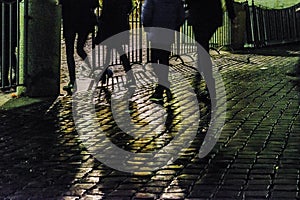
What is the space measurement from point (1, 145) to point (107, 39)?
4861mm

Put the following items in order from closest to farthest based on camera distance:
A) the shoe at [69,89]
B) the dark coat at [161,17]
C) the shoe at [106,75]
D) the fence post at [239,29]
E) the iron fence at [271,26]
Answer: the dark coat at [161,17]
the shoe at [69,89]
the shoe at [106,75]
the fence post at [239,29]
the iron fence at [271,26]

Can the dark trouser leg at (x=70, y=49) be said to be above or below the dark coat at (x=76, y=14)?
below

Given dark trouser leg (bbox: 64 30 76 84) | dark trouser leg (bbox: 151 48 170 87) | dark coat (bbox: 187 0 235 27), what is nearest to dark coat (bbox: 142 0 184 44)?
dark trouser leg (bbox: 151 48 170 87)

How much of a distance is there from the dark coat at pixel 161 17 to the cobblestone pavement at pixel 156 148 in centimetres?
91

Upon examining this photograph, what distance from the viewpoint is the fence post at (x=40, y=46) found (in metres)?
10.7

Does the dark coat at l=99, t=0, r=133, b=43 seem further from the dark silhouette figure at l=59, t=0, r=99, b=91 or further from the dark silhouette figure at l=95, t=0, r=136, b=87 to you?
the dark silhouette figure at l=59, t=0, r=99, b=91

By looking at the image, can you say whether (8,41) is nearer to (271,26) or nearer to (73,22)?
(73,22)

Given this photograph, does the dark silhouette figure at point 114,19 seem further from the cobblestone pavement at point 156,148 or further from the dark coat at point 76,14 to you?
the cobblestone pavement at point 156,148

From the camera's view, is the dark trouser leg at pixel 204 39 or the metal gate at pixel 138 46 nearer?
the dark trouser leg at pixel 204 39

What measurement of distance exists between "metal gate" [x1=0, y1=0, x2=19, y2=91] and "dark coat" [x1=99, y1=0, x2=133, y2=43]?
1.38 m

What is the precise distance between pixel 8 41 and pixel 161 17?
7.68 feet

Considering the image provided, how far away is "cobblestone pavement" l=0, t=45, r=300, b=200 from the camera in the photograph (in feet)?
17.2

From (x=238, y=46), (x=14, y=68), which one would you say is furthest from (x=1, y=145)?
(x=238, y=46)

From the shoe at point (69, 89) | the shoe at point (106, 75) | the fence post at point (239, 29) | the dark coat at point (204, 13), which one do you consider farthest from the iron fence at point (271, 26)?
the shoe at point (69, 89)
